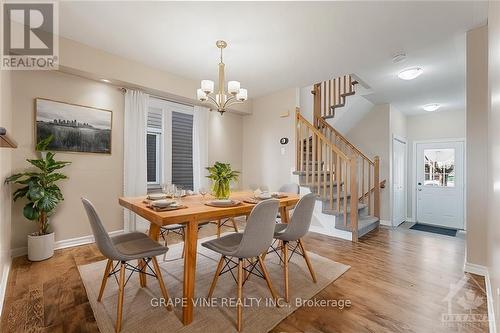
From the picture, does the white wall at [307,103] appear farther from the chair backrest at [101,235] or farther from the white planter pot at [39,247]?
the white planter pot at [39,247]

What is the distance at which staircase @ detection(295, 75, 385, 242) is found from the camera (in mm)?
3568

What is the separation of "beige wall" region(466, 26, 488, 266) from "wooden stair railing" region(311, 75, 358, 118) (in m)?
2.19

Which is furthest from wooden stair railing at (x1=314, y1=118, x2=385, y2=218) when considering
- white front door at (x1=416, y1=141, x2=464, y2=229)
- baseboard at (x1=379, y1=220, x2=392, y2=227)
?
white front door at (x1=416, y1=141, x2=464, y2=229)

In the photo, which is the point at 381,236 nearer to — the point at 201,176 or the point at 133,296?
the point at 201,176

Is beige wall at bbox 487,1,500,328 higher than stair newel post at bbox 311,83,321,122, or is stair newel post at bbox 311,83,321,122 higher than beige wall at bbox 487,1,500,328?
stair newel post at bbox 311,83,321,122

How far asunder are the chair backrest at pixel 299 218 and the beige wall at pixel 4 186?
236cm

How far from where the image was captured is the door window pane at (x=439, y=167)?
5.30 m

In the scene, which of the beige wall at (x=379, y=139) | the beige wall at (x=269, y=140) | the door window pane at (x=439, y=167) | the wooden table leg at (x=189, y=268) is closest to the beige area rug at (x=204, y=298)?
the wooden table leg at (x=189, y=268)

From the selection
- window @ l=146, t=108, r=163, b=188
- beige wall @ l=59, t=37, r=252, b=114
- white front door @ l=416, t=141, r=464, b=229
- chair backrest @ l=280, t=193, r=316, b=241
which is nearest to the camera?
chair backrest @ l=280, t=193, r=316, b=241

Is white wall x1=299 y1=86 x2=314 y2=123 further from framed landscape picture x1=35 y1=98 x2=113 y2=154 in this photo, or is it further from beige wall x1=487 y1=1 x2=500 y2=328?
framed landscape picture x1=35 y1=98 x2=113 y2=154

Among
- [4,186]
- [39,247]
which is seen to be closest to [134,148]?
[4,186]

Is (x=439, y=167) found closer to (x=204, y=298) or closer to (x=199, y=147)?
(x=199, y=147)

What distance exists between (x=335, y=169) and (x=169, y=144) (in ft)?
9.91

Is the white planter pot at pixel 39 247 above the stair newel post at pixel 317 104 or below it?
below
